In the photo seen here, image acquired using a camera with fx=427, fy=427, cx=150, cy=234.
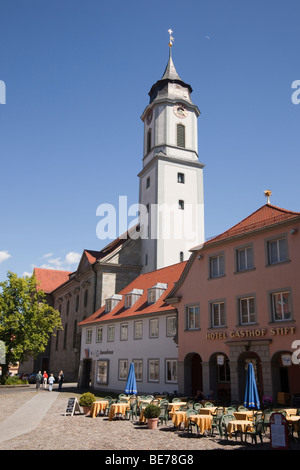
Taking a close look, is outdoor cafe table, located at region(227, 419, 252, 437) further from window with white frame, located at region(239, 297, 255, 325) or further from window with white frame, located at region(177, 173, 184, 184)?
window with white frame, located at region(177, 173, 184, 184)

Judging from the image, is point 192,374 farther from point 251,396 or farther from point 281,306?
point 251,396

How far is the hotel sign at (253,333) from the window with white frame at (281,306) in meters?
0.69

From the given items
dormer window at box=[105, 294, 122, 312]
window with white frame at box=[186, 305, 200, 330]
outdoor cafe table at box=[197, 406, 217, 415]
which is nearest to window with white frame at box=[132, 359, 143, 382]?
window with white frame at box=[186, 305, 200, 330]

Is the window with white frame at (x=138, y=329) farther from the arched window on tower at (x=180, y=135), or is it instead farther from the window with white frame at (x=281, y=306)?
the arched window on tower at (x=180, y=135)

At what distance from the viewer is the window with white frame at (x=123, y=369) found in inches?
1429

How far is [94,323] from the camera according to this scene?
42.7m

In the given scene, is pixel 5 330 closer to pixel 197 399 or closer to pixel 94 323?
pixel 94 323

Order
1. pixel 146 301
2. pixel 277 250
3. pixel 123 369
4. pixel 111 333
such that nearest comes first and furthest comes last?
pixel 277 250 < pixel 123 369 < pixel 146 301 < pixel 111 333

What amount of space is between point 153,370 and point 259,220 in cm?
1465

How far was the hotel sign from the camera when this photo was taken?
22016mm

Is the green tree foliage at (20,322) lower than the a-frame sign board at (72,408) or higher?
higher

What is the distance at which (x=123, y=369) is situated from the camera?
3669 cm

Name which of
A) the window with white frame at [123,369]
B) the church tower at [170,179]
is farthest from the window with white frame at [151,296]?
the church tower at [170,179]

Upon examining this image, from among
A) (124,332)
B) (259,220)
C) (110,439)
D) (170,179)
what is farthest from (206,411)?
(170,179)
